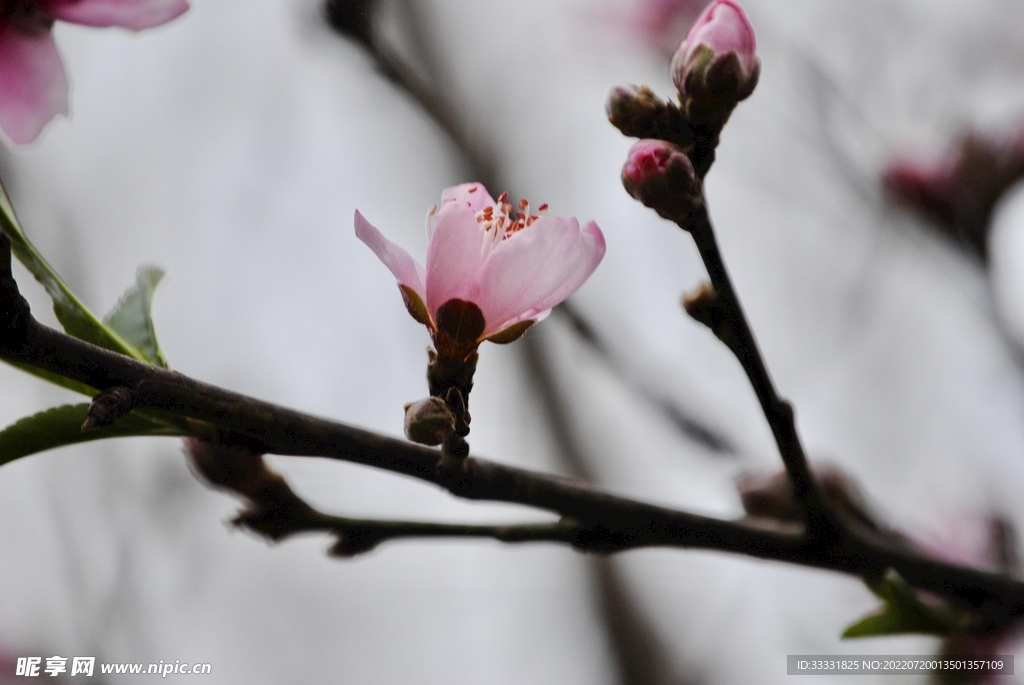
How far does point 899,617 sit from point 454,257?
34 centimetres

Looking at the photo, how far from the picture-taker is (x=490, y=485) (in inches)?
15.0

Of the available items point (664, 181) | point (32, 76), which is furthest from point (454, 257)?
point (32, 76)

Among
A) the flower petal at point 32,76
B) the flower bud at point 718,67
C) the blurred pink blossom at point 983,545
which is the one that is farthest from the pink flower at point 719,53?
the blurred pink blossom at point 983,545

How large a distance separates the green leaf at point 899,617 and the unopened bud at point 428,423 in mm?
277

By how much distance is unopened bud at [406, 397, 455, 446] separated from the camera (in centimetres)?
34

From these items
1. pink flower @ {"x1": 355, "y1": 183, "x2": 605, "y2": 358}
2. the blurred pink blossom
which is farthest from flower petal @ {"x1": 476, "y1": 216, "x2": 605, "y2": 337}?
the blurred pink blossom

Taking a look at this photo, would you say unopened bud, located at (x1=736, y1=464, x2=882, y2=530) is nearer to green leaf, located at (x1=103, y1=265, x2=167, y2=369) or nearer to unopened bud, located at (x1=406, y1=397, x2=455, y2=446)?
unopened bud, located at (x1=406, y1=397, x2=455, y2=446)

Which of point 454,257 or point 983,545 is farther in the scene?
point 983,545

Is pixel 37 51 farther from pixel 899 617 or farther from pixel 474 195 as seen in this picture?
pixel 899 617

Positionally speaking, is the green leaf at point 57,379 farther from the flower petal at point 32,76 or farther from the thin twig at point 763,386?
the thin twig at point 763,386

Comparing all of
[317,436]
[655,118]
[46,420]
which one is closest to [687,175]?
[655,118]

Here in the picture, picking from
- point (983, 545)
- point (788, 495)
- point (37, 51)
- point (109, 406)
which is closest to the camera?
point (109, 406)

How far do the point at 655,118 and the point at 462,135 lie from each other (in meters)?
0.96

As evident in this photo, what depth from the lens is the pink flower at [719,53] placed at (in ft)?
1.26
